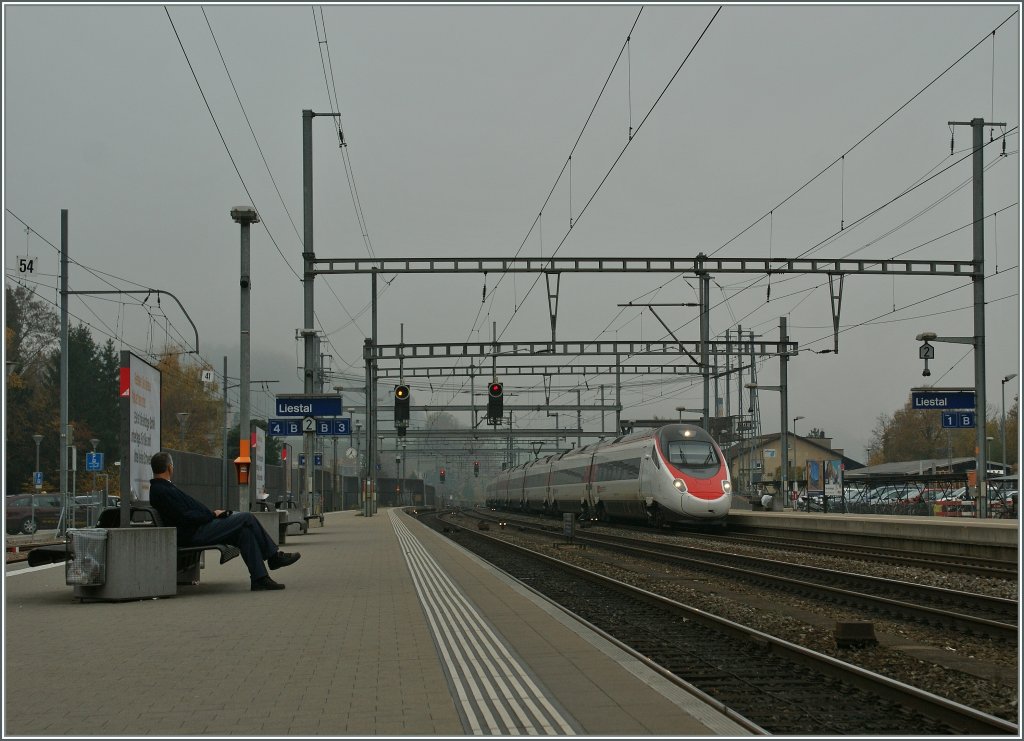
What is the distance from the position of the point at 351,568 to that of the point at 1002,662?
10.8 m

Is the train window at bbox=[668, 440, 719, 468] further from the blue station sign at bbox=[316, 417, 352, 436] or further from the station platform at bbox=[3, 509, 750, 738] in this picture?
the station platform at bbox=[3, 509, 750, 738]

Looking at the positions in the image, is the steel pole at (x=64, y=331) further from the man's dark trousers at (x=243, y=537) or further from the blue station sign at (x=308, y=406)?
the man's dark trousers at (x=243, y=537)

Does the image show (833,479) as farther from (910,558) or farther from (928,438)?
(928,438)

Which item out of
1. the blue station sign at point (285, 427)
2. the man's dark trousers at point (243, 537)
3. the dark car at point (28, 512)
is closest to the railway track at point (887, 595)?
the man's dark trousers at point (243, 537)

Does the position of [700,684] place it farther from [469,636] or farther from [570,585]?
[570,585]

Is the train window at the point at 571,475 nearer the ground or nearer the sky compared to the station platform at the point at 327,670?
nearer the ground

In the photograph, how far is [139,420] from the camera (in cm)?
1362

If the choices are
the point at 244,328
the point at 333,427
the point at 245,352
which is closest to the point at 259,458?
the point at 333,427

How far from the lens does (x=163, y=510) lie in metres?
13.1

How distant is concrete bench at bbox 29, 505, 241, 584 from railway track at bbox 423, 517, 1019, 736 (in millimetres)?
4002

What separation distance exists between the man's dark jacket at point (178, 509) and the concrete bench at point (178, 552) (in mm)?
146

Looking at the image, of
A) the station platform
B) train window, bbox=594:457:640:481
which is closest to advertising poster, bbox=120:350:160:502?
the station platform

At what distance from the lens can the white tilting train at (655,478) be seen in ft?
108

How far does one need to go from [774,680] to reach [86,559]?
7496mm
